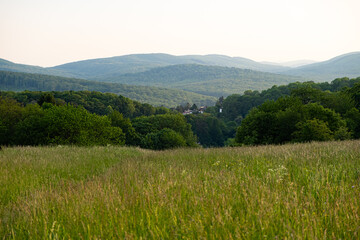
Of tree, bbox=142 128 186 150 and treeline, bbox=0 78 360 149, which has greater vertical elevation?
treeline, bbox=0 78 360 149

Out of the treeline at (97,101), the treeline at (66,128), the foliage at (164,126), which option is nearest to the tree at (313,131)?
the treeline at (66,128)

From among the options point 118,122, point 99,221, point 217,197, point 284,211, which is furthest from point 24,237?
point 118,122

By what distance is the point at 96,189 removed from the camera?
15.9ft

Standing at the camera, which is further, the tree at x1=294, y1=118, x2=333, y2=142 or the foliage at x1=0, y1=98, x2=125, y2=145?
the foliage at x1=0, y1=98, x2=125, y2=145

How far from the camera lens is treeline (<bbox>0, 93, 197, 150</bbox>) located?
38750mm

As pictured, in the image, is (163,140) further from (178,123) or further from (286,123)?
(286,123)

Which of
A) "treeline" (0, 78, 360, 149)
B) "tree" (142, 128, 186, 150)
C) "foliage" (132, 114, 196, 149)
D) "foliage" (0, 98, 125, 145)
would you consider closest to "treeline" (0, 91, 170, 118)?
"foliage" (132, 114, 196, 149)

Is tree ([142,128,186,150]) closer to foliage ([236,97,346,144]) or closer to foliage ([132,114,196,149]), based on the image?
foliage ([132,114,196,149])

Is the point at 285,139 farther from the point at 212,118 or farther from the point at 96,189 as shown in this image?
the point at 212,118

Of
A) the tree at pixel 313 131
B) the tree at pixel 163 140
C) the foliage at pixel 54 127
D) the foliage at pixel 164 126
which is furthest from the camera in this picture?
the foliage at pixel 164 126

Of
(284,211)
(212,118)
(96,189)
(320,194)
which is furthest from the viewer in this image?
(212,118)

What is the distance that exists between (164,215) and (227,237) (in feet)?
3.38

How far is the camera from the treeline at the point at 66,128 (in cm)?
3875

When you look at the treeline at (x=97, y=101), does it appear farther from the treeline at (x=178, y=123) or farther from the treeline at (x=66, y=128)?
the treeline at (x=66, y=128)
